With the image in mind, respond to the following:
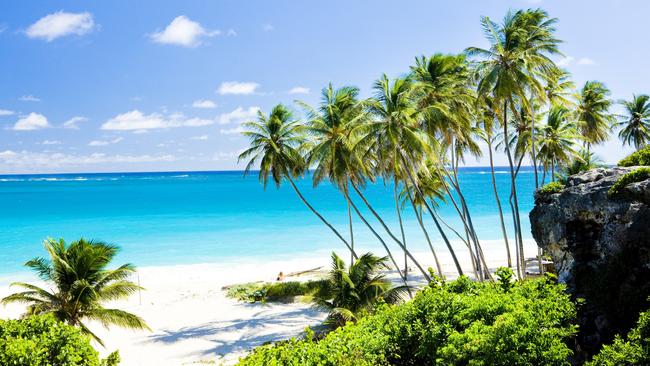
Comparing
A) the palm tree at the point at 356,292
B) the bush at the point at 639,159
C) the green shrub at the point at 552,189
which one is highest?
the bush at the point at 639,159

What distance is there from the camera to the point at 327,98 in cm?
1994

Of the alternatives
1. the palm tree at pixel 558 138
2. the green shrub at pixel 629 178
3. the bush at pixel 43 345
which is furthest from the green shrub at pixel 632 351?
the palm tree at pixel 558 138

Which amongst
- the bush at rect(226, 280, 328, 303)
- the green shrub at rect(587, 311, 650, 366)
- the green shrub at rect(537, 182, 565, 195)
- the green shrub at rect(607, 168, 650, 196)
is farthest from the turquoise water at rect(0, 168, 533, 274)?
the green shrub at rect(587, 311, 650, 366)

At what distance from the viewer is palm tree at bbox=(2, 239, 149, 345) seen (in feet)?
43.8

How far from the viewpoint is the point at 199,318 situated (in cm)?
2045

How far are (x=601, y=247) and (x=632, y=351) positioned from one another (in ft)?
13.9

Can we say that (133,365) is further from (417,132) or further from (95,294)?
(417,132)

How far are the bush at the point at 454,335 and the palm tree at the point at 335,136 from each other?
9815mm

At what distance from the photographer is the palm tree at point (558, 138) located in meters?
22.1

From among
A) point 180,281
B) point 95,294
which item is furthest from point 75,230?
point 95,294

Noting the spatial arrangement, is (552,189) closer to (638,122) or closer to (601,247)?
(601,247)

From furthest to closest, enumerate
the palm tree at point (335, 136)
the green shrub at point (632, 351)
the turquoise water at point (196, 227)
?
the turquoise water at point (196, 227), the palm tree at point (335, 136), the green shrub at point (632, 351)

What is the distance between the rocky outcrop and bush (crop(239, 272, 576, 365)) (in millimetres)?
1458

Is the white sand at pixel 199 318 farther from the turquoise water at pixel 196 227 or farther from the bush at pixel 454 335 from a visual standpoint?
the bush at pixel 454 335
